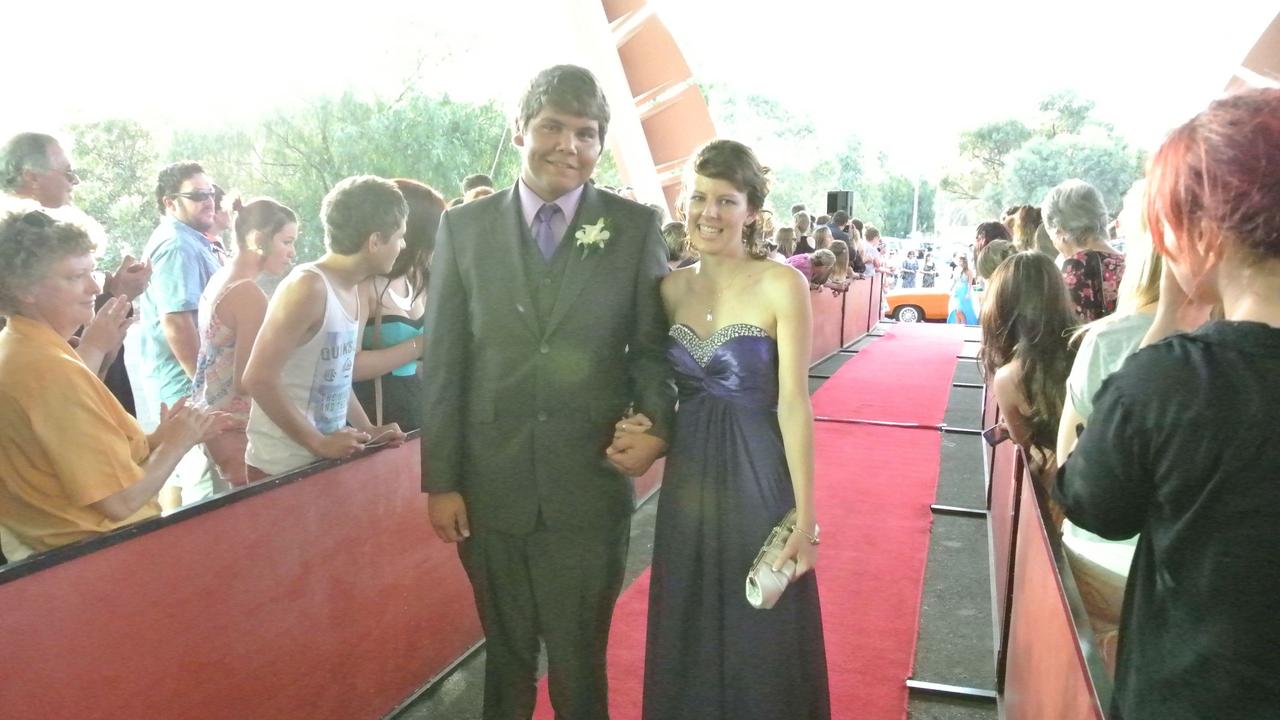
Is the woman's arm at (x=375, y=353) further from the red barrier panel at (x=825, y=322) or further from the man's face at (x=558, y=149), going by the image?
the red barrier panel at (x=825, y=322)

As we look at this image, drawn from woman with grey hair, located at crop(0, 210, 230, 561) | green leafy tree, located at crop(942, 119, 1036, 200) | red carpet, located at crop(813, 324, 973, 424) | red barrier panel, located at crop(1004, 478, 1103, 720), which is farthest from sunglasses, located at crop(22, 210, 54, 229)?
green leafy tree, located at crop(942, 119, 1036, 200)

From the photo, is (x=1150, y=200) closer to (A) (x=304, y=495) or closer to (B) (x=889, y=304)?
(A) (x=304, y=495)

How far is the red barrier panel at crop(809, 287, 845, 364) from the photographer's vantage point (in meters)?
10.8

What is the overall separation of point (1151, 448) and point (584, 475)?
4.62 ft

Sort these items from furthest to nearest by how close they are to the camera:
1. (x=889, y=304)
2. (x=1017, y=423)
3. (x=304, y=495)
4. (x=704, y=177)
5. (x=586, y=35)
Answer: (x=889, y=304), (x=586, y=35), (x=1017, y=423), (x=304, y=495), (x=704, y=177)

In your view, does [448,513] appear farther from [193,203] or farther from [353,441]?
[193,203]

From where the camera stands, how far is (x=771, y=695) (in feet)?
7.94

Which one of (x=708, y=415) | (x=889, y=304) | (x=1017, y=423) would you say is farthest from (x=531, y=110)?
(x=889, y=304)

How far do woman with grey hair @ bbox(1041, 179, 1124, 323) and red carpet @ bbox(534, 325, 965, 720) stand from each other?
1643mm

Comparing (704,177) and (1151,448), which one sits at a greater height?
(704,177)

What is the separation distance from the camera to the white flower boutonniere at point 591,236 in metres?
2.24

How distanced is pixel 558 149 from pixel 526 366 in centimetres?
57

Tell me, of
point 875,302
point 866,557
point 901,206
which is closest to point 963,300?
point 875,302

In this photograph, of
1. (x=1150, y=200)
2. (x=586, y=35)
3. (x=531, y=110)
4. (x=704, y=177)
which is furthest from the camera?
(x=586, y=35)
